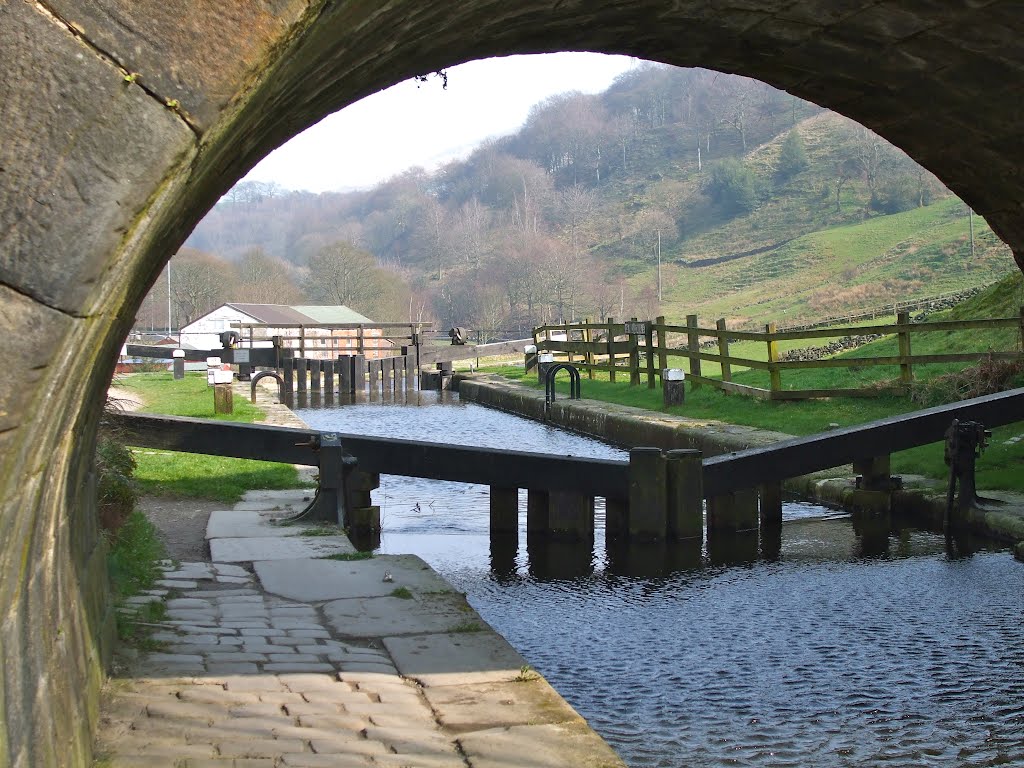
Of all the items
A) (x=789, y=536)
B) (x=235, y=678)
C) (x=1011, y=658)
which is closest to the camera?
(x=235, y=678)

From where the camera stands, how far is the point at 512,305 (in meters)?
87.4

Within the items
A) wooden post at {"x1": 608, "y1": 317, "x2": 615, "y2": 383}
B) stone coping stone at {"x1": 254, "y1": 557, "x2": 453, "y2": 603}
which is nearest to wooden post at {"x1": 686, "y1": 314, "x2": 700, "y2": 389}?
wooden post at {"x1": 608, "y1": 317, "x2": 615, "y2": 383}

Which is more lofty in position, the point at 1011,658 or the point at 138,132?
the point at 138,132

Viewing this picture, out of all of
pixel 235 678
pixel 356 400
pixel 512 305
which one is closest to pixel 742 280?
pixel 512 305

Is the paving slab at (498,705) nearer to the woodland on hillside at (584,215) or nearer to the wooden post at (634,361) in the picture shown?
the wooden post at (634,361)

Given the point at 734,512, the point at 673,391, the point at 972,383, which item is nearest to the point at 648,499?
the point at 734,512

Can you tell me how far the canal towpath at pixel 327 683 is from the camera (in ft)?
11.1

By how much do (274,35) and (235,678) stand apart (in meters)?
2.91

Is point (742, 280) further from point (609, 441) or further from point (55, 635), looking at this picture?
point (55, 635)

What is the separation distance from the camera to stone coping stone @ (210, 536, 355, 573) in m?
6.52

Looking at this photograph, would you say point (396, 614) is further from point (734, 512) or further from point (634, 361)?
point (634, 361)

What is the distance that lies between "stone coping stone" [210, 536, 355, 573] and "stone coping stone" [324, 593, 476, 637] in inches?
47.8

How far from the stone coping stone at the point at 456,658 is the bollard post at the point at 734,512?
15.1 feet

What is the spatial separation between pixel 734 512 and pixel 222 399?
9119 mm
